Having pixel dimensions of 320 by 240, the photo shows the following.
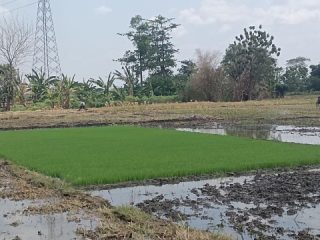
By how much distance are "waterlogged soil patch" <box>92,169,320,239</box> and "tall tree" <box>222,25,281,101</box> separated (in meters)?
32.9

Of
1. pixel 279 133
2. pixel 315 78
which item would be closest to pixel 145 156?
pixel 279 133

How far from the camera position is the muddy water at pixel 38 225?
17.9 ft

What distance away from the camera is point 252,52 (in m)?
42.5

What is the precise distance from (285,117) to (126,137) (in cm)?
1176

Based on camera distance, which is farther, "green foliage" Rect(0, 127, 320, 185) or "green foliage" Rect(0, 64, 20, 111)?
"green foliage" Rect(0, 64, 20, 111)

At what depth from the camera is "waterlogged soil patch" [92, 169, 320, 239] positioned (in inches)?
222

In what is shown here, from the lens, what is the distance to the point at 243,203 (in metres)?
6.93

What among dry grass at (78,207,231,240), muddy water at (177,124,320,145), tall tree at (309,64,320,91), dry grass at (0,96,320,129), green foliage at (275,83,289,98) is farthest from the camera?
tall tree at (309,64,320,91)

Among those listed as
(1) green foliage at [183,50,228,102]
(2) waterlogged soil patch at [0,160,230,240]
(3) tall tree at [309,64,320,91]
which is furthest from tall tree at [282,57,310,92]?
(2) waterlogged soil patch at [0,160,230,240]

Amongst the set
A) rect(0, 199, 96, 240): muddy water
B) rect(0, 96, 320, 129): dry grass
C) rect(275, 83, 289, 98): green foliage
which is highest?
rect(275, 83, 289, 98): green foliage

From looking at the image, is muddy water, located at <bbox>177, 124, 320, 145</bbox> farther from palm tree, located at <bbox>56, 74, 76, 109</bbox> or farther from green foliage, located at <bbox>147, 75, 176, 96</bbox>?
green foliage, located at <bbox>147, 75, 176, 96</bbox>

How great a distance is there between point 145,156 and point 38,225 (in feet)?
18.1

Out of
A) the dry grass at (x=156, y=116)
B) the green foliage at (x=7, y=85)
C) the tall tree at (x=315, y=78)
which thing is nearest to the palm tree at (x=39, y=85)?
the green foliage at (x=7, y=85)

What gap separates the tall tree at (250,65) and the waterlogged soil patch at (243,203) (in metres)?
32.9
